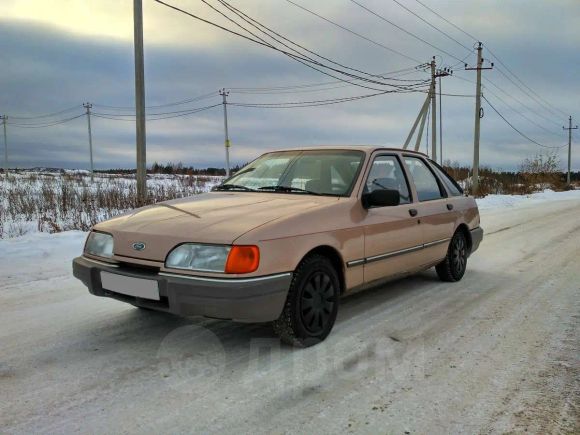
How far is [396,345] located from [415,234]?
1.47 metres

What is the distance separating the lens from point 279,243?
3.19 meters

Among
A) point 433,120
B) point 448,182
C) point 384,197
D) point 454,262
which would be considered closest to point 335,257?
point 384,197

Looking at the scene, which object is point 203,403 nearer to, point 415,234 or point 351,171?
point 351,171

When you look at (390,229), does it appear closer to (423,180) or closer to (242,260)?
(423,180)

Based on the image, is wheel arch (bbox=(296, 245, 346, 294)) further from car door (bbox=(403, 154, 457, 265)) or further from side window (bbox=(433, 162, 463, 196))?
side window (bbox=(433, 162, 463, 196))

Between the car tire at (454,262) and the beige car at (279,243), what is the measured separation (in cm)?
63

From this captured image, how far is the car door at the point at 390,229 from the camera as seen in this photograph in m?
4.09

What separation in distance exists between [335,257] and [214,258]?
1.08m

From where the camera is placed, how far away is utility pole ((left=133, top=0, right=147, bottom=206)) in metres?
12.0

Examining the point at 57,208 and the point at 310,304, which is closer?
the point at 310,304

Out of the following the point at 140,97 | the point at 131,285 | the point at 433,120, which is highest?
the point at 433,120

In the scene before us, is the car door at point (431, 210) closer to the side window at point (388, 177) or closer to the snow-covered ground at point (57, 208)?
the side window at point (388, 177)

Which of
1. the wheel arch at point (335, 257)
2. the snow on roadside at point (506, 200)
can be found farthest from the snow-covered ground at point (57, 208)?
the snow on roadside at point (506, 200)

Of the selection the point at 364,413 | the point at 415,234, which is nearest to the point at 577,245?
the point at 415,234
